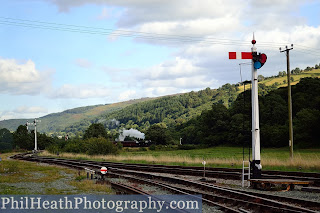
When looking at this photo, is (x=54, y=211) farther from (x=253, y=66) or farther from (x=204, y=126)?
(x=204, y=126)

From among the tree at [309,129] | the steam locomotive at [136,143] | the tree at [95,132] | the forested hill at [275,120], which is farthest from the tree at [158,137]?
the tree at [309,129]

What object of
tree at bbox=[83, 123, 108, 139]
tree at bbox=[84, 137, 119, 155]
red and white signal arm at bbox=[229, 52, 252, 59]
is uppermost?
red and white signal arm at bbox=[229, 52, 252, 59]

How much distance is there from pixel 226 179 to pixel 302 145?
4809 centimetres

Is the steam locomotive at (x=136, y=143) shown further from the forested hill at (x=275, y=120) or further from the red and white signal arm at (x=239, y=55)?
the red and white signal arm at (x=239, y=55)

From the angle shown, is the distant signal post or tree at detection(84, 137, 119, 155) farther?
tree at detection(84, 137, 119, 155)

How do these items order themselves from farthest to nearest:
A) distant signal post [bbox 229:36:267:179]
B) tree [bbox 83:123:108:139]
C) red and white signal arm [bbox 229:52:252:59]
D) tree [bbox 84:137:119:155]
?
tree [bbox 83:123:108:139] → tree [bbox 84:137:119:155] → red and white signal arm [bbox 229:52:252:59] → distant signal post [bbox 229:36:267:179]

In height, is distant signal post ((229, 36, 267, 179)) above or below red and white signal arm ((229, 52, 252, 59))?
below

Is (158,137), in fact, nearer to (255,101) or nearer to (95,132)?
(95,132)

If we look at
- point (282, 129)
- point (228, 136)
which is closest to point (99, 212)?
point (282, 129)

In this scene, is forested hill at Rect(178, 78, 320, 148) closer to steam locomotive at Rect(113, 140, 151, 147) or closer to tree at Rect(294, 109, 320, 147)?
tree at Rect(294, 109, 320, 147)

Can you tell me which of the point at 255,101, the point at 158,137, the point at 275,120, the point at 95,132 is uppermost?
the point at 255,101

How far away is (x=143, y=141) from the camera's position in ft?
308

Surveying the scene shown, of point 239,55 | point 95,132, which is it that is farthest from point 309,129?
point 95,132

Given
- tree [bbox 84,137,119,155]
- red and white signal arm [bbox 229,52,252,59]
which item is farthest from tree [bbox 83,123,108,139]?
red and white signal arm [bbox 229,52,252,59]
